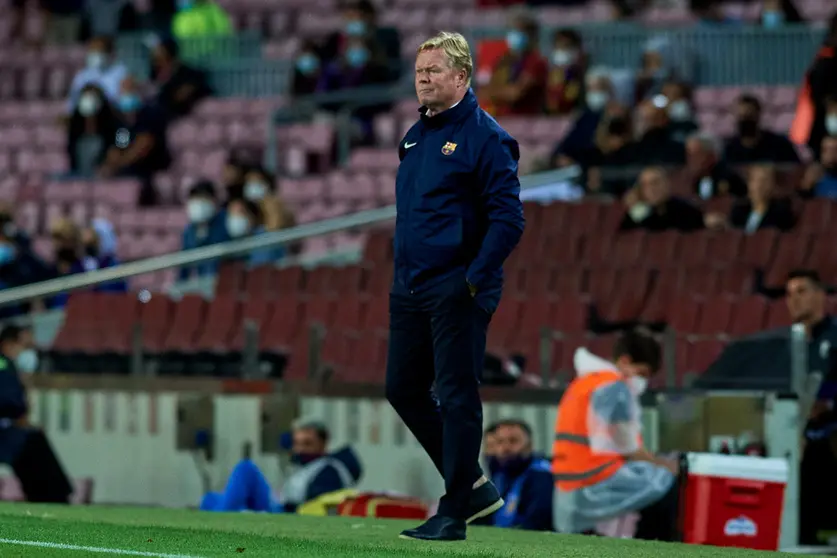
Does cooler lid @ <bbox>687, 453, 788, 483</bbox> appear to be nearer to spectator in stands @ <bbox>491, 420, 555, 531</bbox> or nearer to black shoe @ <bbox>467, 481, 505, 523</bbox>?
spectator in stands @ <bbox>491, 420, 555, 531</bbox>

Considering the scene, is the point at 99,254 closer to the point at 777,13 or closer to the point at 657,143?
the point at 657,143

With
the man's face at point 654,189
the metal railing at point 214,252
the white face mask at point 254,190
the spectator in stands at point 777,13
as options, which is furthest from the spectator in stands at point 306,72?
the man's face at point 654,189

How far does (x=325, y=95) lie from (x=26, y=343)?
5613 millimetres

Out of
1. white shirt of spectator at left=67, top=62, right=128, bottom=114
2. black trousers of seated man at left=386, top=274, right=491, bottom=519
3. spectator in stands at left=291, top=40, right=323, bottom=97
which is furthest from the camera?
white shirt of spectator at left=67, top=62, right=128, bottom=114

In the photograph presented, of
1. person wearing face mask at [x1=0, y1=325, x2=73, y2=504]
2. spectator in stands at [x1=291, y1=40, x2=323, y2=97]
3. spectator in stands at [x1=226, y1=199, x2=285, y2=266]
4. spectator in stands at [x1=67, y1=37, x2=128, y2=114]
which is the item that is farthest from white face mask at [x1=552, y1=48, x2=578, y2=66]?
person wearing face mask at [x1=0, y1=325, x2=73, y2=504]

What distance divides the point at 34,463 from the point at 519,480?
11.6 feet

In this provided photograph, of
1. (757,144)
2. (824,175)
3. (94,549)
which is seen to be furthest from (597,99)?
(94,549)

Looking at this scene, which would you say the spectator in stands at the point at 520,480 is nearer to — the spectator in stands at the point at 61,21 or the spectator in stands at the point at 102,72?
the spectator in stands at the point at 102,72

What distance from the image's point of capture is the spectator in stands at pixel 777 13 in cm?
1788

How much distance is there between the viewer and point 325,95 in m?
19.6

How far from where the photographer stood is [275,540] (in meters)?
7.57

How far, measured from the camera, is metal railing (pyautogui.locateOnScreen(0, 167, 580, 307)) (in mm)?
13469

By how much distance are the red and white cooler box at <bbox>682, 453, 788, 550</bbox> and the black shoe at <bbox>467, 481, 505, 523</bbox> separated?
2.32 metres

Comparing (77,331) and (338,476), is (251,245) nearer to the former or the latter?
(77,331)
